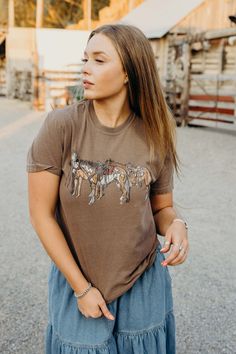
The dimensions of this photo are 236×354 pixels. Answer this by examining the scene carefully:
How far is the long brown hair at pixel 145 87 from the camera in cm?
173

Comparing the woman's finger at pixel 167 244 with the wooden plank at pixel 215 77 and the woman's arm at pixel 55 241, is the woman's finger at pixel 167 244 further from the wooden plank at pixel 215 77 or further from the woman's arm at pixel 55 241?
the wooden plank at pixel 215 77

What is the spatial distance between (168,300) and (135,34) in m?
0.92

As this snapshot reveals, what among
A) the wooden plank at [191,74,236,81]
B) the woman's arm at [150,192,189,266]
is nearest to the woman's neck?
the woman's arm at [150,192,189,266]

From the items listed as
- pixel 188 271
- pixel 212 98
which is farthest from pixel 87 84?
pixel 212 98

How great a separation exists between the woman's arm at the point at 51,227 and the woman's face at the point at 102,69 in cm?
30

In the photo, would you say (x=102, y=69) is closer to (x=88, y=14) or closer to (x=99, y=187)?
(x=99, y=187)

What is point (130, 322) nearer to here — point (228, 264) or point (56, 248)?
point (56, 248)

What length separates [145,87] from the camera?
71.0 inches

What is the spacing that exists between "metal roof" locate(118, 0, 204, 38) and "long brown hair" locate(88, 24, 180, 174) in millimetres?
14767

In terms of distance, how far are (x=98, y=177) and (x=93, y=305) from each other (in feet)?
1.31

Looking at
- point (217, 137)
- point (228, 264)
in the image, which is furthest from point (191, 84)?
point (228, 264)

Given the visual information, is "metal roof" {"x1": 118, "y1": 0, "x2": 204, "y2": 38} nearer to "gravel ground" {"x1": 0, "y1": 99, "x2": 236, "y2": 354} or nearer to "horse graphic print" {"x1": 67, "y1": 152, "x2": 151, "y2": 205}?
"gravel ground" {"x1": 0, "y1": 99, "x2": 236, "y2": 354}

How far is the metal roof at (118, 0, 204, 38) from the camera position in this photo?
17.0m

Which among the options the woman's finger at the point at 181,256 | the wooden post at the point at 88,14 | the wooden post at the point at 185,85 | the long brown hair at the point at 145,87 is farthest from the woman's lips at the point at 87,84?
the wooden post at the point at 88,14
